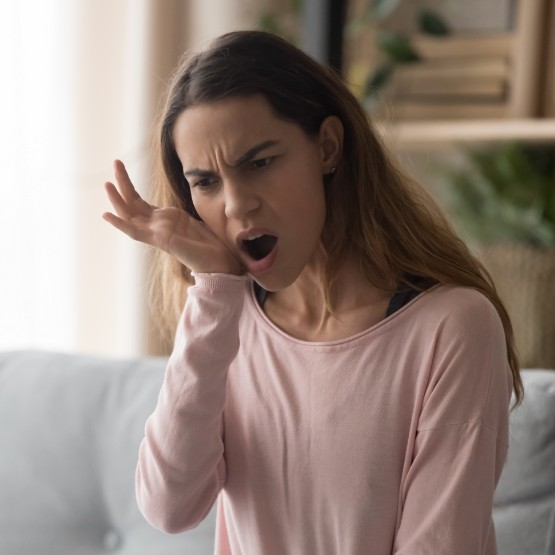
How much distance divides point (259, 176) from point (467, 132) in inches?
59.4

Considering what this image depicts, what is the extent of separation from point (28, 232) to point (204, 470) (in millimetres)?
1244

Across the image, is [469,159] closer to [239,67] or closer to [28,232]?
[28,232]

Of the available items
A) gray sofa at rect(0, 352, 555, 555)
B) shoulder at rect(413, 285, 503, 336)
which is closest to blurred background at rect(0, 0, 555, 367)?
gray sofa at rect(0, 352, 555, 555)

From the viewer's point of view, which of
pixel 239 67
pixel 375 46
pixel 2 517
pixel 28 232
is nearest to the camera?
pixel 239 67

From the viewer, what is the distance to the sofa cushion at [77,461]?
1523 mm

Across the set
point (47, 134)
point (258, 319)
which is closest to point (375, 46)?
point (47, 134)

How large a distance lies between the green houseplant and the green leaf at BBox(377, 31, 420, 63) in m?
0.32

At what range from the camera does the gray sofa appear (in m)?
1.52

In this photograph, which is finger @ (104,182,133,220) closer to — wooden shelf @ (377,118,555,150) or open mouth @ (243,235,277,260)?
open mouth @ (243,235,277,260)

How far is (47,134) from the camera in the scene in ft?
7.65

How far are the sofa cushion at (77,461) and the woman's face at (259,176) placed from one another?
0.49 m

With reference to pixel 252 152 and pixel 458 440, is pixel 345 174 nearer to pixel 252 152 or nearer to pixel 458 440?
pixel 252 152

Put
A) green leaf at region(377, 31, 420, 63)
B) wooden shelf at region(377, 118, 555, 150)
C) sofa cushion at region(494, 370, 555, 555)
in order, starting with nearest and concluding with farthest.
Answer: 1. sofa cushion at region(494, 370, 555, 555)
2. wooden shelf at region(377, 118, 555, 150)
3. green leaf at region(377, 31, 420, 63)

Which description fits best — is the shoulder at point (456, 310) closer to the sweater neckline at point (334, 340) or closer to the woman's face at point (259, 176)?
the sweater neckline at point (334, 340)
